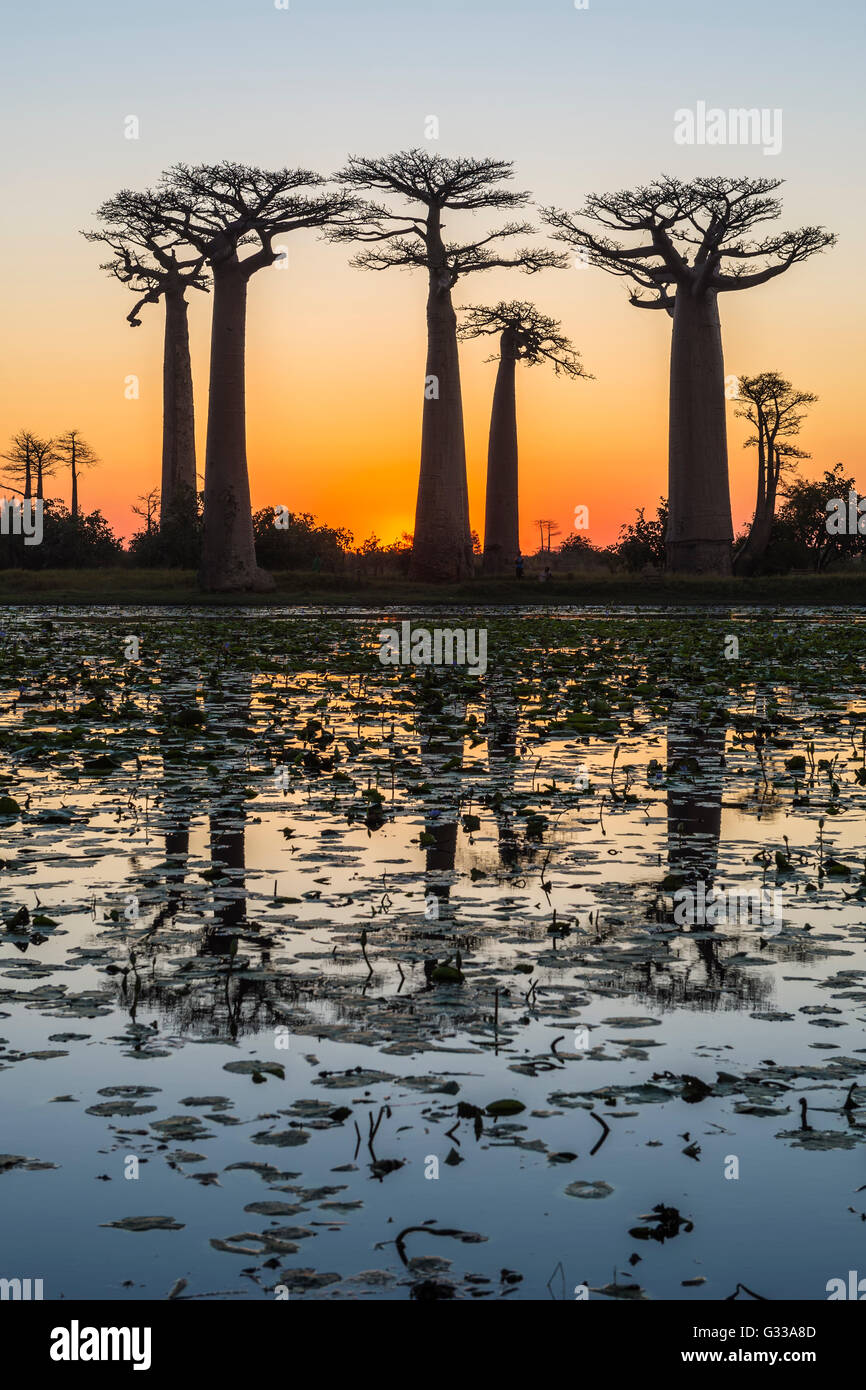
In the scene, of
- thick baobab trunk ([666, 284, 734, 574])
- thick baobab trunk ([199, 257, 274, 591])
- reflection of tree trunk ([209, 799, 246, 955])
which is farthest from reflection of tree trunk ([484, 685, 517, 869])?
thick baobab trunk ([666, 284, 734, 574])

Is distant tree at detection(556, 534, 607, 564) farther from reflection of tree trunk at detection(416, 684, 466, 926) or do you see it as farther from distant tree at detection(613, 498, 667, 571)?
reflection of tree trunk at detection(416, 684, 466, 926)

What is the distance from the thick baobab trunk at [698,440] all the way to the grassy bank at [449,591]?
3.40 meters

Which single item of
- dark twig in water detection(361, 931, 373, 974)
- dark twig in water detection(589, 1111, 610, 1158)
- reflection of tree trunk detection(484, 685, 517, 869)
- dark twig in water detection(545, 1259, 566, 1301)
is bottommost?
dark twig in water detection(545, 1259, 566, 1301)

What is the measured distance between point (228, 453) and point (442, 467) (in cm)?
1011

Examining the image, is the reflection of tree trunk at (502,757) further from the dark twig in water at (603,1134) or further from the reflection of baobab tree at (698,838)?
the dark twig in water at (603,1134)

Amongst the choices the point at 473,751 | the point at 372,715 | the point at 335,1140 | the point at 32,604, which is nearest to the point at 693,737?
the point at 473,751

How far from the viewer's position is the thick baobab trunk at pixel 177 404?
64.8m

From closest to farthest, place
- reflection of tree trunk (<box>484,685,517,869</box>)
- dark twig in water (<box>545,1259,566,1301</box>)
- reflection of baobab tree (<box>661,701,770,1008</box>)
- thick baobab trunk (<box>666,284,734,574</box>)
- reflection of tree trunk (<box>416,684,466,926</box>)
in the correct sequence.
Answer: dark twig in water (<box>545,1259,566,1301</box>)
reflection of baobab tree (<box>661,701,770,1008</box>)
reflection of tree trunk (<box>416,684,466,926</box>)
reflection of tree trunk (<box>484,685,517,869</box>)
thick baobab trunk (<box>666,284,734,574</box>)

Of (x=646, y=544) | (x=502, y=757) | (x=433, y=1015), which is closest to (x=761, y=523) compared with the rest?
(x=646, y=544)

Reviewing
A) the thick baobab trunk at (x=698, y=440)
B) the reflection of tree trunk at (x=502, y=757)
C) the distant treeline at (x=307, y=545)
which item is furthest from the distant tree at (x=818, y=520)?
the reflection of tree trunk at (x=502, y=757)

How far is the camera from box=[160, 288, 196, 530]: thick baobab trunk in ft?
213

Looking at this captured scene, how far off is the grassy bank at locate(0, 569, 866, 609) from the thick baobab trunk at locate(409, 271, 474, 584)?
12.7 ft

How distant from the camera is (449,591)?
4669 centimetres

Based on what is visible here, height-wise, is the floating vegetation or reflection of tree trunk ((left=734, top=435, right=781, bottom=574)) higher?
reflection of tree trunk ((left=734, top=435, right=781, bottom=574))
